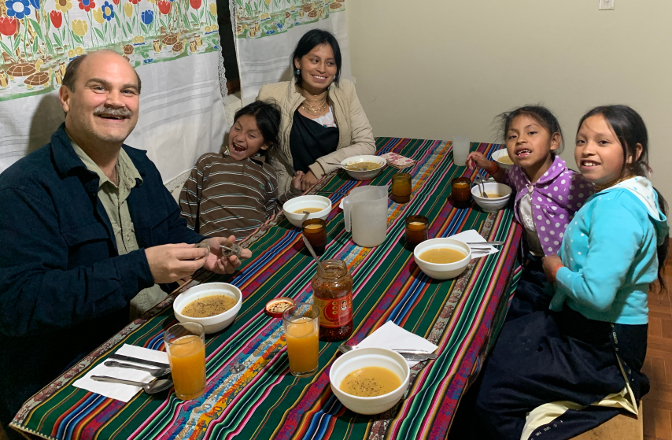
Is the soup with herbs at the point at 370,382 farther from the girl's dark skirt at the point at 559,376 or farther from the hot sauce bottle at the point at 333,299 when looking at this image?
the girl's dark skirt at the point at 559,376

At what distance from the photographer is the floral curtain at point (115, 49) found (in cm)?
162

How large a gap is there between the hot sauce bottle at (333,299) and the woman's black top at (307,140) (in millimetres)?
1693

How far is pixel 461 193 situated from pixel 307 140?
1.13 metres

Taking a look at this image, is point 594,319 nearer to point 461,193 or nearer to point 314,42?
point 461,193

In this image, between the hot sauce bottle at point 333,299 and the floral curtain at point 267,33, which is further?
the floral curtain at point 267,33

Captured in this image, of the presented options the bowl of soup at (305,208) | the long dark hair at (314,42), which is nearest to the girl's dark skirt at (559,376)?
the bowl of soup at (305,208)

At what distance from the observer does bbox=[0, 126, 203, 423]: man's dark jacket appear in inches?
51.2

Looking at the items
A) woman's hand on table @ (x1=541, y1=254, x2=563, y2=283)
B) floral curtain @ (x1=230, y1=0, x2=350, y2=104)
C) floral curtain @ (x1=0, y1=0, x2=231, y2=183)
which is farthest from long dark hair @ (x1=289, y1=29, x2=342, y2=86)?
woman's hand on table @ (x1=541, y1=254, x2=563, y2=283)

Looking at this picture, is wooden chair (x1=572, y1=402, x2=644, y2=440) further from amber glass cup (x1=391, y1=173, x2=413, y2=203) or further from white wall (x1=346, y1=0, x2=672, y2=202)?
white wall (x1=346, y1=0, x2=672, y2=202)

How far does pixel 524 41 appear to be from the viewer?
11.7ft

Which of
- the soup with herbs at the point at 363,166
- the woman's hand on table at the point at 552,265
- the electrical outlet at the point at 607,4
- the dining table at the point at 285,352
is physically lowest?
the woman's hand on table at the point at 552,265

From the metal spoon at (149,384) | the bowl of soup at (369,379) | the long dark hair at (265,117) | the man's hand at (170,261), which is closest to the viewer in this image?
the bowl of soup at (369,379)

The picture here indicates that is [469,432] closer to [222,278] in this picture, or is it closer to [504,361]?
[504,361]

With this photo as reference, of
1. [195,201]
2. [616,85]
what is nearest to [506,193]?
[195,201]
